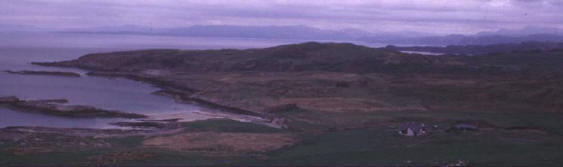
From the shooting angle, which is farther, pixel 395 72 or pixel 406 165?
pixel 395 72

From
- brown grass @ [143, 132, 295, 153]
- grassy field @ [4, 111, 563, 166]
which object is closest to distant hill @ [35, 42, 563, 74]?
grassy field @ [4, 111, 563, 166]

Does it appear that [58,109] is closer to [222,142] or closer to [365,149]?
[222,142]

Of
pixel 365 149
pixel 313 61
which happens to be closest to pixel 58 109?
pixel 365 149

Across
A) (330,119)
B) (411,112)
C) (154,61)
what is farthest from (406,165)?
(154,61)

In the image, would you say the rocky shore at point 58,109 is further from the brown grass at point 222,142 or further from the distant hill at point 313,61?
the distant hill at point 313,61

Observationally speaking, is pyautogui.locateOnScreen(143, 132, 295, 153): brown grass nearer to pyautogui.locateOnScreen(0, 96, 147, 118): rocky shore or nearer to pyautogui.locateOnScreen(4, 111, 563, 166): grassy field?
pyautogui.locateOnScreen(4, 111, 563, 166): grassy field

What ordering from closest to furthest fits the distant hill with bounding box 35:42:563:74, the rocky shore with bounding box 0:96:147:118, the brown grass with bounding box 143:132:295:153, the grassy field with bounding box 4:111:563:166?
the grassy field with bounding box 4:111:563:166
the brown grass with bounding box 143:132:295:153
the rocky shore with bounding box 0:96:147:118
the distant hill with bounding box 35:42:563:74

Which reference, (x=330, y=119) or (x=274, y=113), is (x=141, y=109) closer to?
(x=274, y=113)

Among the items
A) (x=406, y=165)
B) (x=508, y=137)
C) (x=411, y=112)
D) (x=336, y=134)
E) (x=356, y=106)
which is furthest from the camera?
(x=356, y=106)
